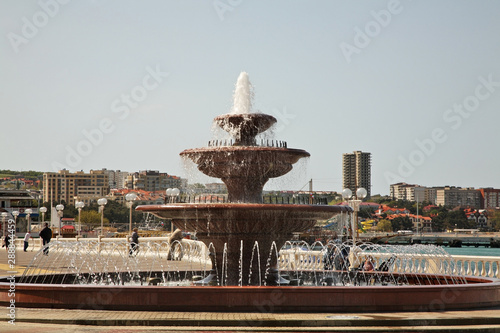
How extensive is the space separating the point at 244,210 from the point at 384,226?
13971 cm

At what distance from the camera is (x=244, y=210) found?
43.9 feet

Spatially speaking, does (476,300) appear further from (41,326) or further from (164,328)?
(41,326)

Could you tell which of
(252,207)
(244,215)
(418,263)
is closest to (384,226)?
(418,263)

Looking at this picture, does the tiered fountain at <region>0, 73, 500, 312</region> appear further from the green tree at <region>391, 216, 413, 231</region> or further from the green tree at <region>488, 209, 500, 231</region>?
the green tree at <region>488, 209, 500, 231</region>

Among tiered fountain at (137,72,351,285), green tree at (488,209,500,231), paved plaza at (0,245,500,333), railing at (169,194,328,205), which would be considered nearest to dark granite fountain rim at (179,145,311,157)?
tiered fountain at (137,72,351,285)

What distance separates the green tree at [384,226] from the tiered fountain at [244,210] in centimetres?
13591

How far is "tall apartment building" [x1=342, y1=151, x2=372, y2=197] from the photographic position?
134 metres

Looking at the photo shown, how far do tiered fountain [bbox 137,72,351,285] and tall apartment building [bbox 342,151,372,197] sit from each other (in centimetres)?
11586

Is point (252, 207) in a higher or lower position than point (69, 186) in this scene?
lower

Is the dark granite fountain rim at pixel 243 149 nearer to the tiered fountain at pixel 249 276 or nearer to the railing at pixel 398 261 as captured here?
the tiered fountain at pixel 249 276

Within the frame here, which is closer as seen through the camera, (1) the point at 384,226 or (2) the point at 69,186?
(1) the point at 384,226

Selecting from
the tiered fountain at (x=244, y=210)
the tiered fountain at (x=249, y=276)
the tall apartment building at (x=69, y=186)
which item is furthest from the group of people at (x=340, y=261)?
the tall apartment building at (x=69, y=186)

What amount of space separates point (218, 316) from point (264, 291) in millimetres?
962

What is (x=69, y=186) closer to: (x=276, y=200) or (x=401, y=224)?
(x=401, y=224)
